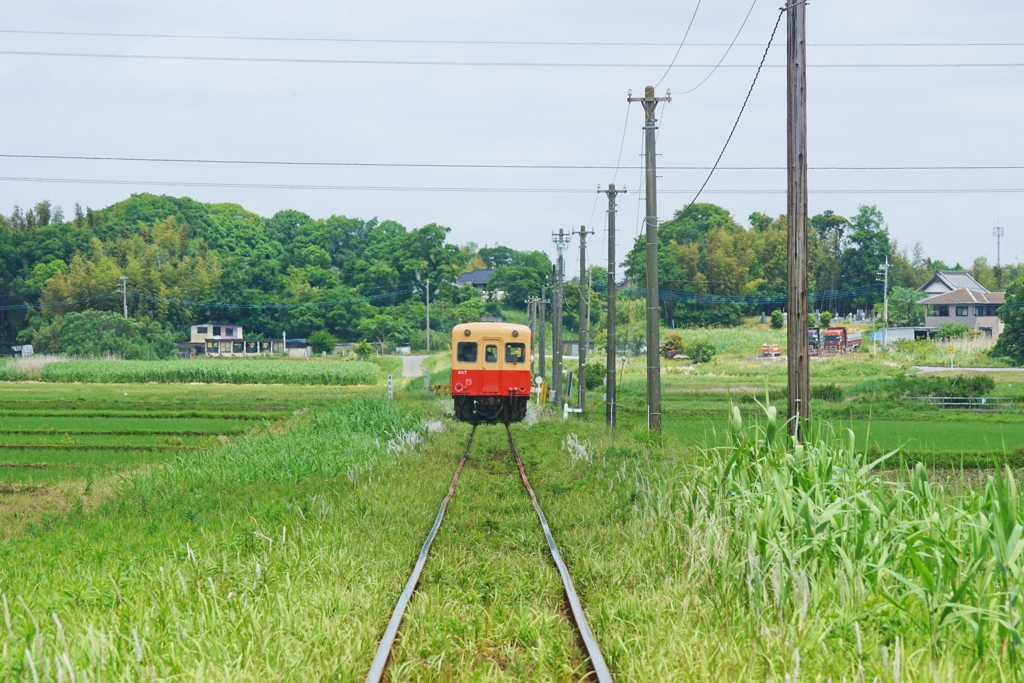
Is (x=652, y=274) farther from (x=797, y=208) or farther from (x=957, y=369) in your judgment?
(x=957, y=369)

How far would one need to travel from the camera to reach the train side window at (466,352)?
26.9 metres

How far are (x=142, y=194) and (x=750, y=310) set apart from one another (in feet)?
249

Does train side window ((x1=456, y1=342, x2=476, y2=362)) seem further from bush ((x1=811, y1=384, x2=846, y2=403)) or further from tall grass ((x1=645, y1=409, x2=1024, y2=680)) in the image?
bush ((x1=811, y1=384, x2=846, y2=403))

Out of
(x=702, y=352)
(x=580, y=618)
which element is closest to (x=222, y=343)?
(x=702, y=352)

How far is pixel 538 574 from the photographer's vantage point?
741 centimetres

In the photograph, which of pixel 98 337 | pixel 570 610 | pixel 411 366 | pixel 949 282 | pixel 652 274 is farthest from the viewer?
pixel 949 282

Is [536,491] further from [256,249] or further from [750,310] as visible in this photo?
[256,249]

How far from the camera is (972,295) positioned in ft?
266

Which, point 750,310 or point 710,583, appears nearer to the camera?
point 710,583

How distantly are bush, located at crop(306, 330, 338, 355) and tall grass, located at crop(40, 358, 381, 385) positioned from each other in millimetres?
29745

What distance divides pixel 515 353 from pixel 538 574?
773 inches

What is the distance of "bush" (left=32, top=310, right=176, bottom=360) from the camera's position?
76375mm

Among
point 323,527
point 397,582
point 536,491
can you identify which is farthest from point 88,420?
point 397,582

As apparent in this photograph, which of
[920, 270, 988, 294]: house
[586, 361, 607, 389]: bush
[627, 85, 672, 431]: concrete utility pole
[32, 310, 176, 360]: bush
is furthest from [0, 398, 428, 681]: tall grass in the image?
[920, 270, 988, 294]: house
